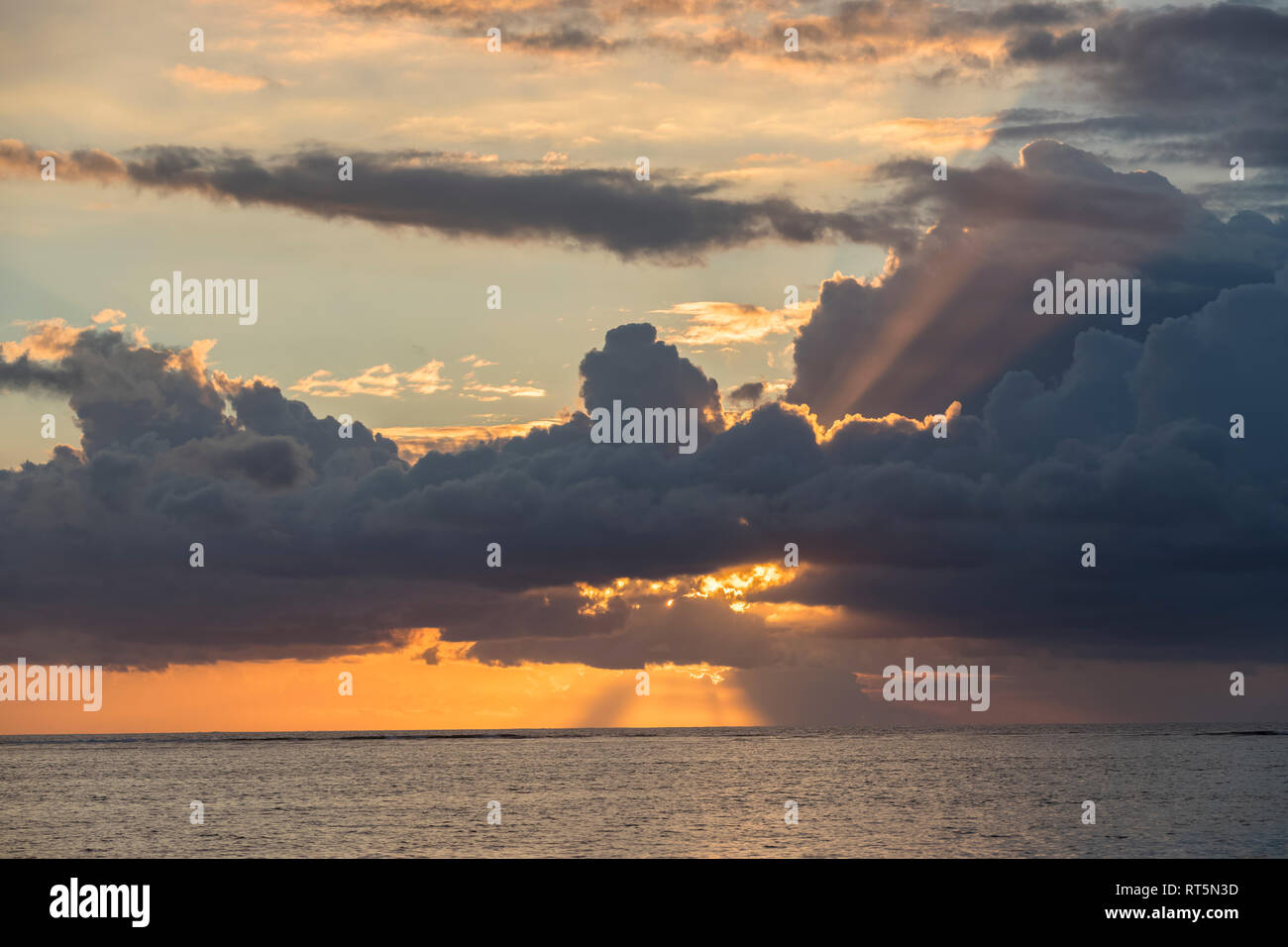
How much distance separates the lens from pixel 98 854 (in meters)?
90.9

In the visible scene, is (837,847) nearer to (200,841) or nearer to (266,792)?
(200,841)

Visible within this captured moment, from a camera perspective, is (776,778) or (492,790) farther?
(776,778)

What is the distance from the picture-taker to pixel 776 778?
178625 mm
